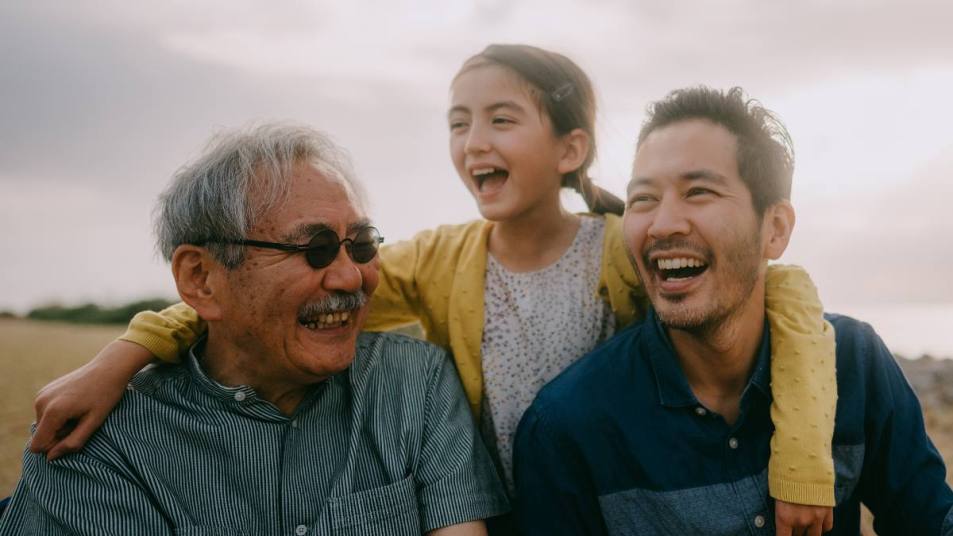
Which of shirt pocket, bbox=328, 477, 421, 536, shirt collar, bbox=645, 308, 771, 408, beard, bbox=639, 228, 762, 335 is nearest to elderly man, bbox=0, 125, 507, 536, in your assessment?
shirt pocket, bbox=328, 477, 421, 536

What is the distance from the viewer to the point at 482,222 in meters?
3.73

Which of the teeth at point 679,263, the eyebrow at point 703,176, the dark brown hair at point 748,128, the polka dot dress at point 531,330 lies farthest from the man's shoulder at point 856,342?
the polka dot dress at point 531,330

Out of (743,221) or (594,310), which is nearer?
(743,221)

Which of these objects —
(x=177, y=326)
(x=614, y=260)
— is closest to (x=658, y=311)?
(x=614, y=260)

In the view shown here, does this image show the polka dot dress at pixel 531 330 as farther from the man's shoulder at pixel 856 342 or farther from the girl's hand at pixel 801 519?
the girl's hand at pixel 801 519

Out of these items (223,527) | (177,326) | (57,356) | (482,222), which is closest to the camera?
(223,527)

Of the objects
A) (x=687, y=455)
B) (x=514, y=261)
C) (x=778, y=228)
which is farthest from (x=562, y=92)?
(x=687, y=455)

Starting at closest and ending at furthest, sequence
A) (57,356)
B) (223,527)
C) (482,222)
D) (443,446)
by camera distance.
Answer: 1. (223,527)
2. (443,446)
3. (482,222)
4. (57,356)

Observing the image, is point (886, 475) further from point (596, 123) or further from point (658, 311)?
point (596, 123)

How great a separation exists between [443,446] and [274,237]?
97cm

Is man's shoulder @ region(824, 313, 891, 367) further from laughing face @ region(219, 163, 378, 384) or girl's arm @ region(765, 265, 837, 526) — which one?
laughing face @ region(219, 163, 378, 384)

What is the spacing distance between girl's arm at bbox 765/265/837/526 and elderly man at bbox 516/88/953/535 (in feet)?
0.20

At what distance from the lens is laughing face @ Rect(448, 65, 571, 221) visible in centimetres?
336

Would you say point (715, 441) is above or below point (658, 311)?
below
